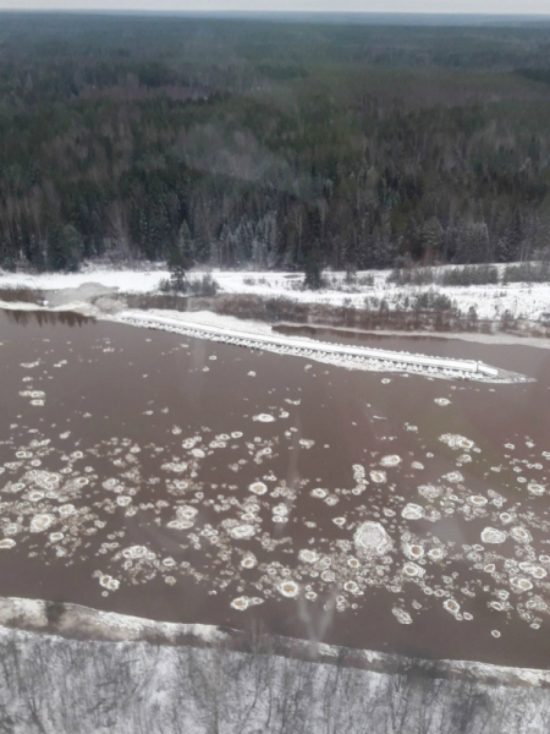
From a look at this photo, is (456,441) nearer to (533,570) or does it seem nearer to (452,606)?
(533,570)

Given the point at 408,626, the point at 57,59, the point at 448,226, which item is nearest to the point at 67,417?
the point at 408,626

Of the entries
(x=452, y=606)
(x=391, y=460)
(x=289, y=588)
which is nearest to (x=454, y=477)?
(x=391, y=460)

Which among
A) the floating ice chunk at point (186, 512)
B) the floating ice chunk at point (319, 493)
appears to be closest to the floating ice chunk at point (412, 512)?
the floating ice chunk at point (319, 493)

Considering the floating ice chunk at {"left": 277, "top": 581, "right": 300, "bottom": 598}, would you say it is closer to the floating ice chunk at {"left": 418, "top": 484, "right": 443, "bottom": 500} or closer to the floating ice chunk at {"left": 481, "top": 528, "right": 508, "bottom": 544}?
the floating ice chunk at {"left": 418, "top": 484, "right": 443, "bottom": 500}

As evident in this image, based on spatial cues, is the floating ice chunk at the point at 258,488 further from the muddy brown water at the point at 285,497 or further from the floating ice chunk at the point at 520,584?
the floating ice chunk at the point at 520,584

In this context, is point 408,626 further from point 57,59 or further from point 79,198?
point 57,59
